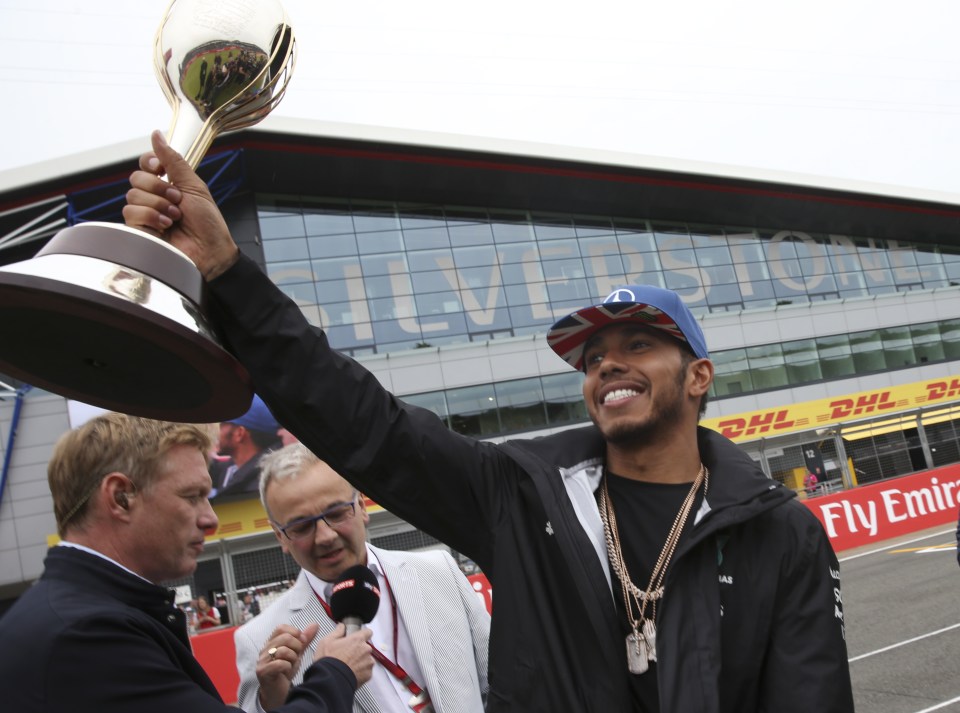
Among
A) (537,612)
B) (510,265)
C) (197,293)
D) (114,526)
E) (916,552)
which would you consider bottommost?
(916,552)

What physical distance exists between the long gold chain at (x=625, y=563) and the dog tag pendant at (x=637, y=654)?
19 millimetres

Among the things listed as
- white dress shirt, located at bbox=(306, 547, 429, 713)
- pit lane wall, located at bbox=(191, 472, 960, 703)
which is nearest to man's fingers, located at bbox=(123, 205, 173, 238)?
white dress shirt, located at bbox=(306, 547, 429, 713)

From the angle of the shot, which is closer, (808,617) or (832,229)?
(808,617)

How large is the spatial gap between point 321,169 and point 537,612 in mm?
29181

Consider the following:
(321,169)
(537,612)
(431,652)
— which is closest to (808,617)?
(537,612)

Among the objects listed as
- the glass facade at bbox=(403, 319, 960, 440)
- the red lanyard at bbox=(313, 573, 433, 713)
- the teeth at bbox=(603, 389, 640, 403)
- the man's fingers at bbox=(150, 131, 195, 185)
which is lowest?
the red lanyard at bbox=(313, 573, 433, 713)

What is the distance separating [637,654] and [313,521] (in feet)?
4.51

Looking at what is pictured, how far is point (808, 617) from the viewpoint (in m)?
1.79

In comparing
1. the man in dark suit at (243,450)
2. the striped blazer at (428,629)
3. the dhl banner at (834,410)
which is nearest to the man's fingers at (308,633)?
the striped blazer at (428,629)

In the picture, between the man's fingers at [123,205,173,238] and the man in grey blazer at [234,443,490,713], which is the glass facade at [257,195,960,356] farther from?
the man's fingers at [123,205,173,238]

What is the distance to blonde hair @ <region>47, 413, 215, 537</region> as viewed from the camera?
1929 mm

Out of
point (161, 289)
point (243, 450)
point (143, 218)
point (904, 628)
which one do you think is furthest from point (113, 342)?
point (243, 450)

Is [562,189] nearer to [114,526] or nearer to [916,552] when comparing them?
[916,552]

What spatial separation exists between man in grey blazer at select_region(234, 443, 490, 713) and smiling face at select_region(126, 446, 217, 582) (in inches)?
25.7
